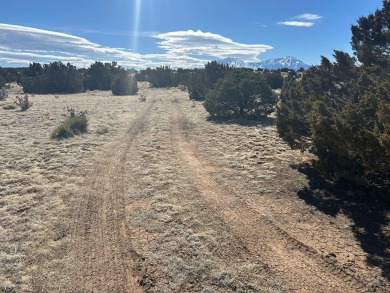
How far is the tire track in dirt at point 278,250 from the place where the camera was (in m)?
6.98

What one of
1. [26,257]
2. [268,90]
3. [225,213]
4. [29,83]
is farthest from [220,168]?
[29,83]

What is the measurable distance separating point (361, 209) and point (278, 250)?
12.4ft

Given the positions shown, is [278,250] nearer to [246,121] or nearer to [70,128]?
[70,128]

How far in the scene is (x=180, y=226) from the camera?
31.3 ft

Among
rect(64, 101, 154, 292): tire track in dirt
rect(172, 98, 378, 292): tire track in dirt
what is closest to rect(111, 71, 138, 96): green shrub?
rect(64, 101, 154, 292): tire track in dirt

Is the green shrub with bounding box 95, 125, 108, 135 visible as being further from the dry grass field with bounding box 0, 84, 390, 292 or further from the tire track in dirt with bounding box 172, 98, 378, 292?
the tire track in dirt with bounding box 172, 98, 378, 292

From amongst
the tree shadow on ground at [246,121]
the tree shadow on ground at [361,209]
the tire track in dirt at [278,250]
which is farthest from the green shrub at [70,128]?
the tree shadow on ground at [361,209]

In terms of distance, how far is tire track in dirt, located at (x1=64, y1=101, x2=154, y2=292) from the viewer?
23.9ft

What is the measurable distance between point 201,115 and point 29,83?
43.1m

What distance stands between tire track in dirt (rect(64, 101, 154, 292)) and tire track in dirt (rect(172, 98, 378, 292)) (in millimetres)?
2948

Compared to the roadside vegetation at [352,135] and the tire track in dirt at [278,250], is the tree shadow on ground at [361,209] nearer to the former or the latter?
the roadside vegetation at [352,135]

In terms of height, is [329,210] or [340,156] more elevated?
[340,156]

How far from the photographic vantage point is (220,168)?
48.4 ft

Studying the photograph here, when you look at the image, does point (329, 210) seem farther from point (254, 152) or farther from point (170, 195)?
point (254, 152)
